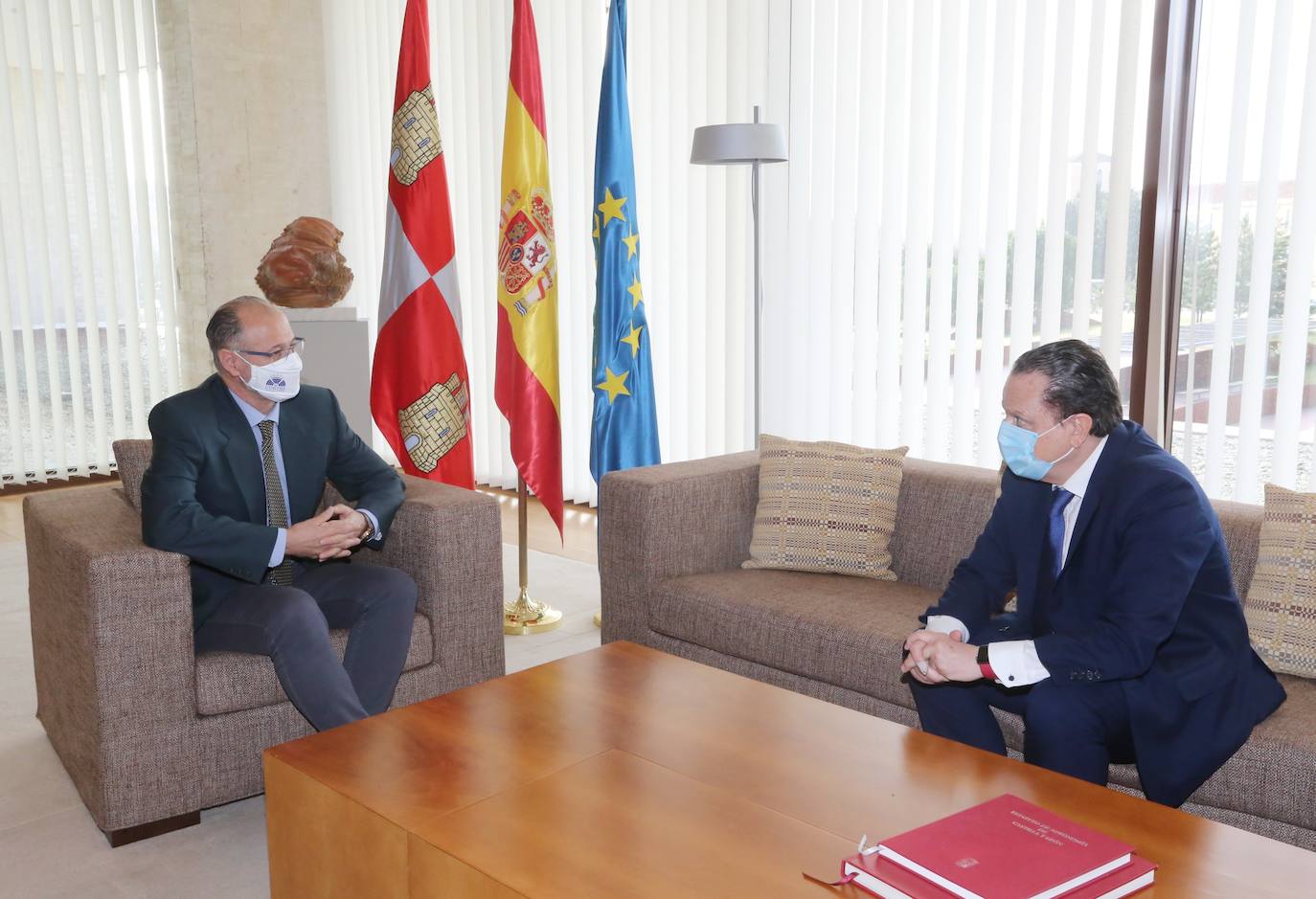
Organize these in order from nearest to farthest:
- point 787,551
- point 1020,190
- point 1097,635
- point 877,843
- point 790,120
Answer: point 877,843, point 1097,635, point 787,551, point 1020,190, point 790,120

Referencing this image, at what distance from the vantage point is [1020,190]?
4.09m

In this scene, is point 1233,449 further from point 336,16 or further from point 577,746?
point 336,16

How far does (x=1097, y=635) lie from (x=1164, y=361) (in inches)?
80.4

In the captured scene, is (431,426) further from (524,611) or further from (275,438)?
(275,438)

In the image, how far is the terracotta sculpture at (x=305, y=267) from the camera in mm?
4242

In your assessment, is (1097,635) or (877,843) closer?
(877,843)

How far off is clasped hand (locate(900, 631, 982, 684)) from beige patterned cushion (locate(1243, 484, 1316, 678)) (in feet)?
2.34

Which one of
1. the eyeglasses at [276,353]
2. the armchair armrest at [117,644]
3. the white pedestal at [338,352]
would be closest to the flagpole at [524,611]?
the white pedestal at [338,352]

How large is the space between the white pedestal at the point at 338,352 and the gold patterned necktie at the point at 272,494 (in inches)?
59.8

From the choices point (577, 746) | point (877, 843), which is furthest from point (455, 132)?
point (877, 843)

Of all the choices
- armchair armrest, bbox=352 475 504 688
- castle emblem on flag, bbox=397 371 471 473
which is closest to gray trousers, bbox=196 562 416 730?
armchair armrest, bbox=352 475 504 688

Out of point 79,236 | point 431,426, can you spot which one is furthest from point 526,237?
point 79,236

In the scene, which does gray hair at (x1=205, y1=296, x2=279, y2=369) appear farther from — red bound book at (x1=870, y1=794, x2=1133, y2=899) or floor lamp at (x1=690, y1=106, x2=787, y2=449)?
red bound book at (x1=870, y1=794, x2=1133, y2=899)

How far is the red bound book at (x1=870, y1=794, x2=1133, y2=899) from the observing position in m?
1.44
